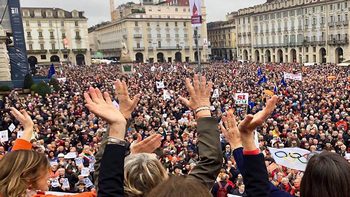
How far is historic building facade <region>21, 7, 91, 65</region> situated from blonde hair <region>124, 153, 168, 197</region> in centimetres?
8519

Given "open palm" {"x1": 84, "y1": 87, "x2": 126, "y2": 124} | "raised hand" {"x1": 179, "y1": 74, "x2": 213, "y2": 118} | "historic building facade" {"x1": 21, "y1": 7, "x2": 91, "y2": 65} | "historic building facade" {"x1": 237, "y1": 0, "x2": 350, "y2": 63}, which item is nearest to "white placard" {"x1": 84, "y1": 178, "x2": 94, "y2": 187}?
"raised hand" {"x1": 179, "y1": 74, "x2": 213, "y2": 118}

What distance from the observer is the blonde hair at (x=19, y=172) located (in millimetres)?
2104

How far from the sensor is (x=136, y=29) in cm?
9138

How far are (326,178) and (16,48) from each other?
3225cm

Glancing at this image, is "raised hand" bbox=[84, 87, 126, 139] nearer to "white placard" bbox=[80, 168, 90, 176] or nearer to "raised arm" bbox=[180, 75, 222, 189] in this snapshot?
"raised arm" bbox=[180, 75, 222, 189]

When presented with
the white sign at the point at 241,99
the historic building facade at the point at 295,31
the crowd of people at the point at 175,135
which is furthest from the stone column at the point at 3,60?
the historic building facade at the point at 295,31

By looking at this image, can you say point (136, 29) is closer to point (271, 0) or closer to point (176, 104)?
point (271, 0)

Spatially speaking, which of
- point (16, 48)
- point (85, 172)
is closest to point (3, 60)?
point (16, 48)

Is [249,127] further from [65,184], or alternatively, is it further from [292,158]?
[65,184]

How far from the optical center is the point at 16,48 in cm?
3070

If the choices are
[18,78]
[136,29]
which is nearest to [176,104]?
[18,78]

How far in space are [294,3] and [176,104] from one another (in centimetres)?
6499

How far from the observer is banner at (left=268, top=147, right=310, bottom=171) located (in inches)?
281

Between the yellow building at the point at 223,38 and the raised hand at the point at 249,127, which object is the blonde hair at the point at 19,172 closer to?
the raised hand at the point at 249,127
